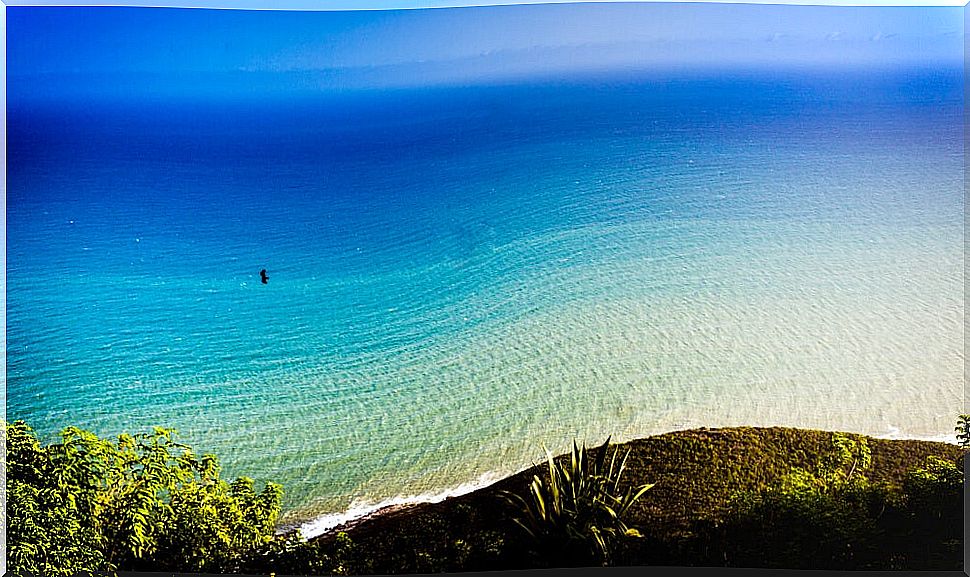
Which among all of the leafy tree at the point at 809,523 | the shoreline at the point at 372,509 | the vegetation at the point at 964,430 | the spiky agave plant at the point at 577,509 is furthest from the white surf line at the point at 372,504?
the vegetation at the point at 964,430

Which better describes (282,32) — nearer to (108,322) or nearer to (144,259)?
(144,259)

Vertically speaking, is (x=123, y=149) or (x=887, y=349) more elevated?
(x=123, y=149)

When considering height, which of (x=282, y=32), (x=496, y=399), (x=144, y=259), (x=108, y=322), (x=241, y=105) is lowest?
(x=496, y=399)

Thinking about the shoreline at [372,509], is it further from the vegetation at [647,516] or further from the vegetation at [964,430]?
the vegetation at [964,430]

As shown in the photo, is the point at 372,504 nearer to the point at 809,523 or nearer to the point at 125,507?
the point at 125,507

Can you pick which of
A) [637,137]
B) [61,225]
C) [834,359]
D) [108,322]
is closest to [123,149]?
[61,225]

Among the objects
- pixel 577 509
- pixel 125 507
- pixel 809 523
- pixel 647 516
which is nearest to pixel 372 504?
pixel 577 509

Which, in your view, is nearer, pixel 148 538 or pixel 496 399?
pixel 148 538
